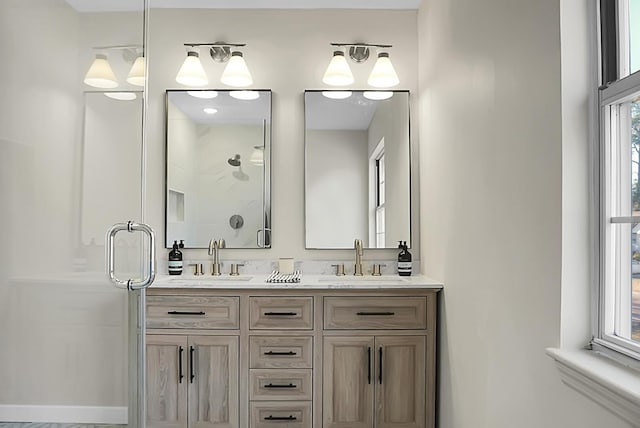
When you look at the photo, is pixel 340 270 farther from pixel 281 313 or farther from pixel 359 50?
pixel 359 50

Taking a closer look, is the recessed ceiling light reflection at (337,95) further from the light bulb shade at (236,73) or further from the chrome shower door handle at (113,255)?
the chrome shower door handle at (113,255)

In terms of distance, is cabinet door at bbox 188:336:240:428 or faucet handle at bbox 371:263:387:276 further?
faucet handle at bbox 371:263:387:276

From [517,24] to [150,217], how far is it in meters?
2.48

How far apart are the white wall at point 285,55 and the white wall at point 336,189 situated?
78 mm

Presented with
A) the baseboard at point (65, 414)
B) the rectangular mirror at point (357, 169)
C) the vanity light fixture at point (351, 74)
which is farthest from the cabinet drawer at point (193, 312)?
the vanity light fixture at point (351, 74)

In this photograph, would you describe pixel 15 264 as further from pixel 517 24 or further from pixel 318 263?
pixel 318 263

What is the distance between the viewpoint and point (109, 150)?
5.19 ft

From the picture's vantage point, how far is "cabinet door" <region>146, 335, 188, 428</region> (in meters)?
2.76

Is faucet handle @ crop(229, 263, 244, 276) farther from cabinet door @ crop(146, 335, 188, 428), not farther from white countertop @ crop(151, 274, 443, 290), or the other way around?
cabinet door @ crop(146, 335, 188, 428)

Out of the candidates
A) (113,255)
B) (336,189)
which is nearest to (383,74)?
(336,189)

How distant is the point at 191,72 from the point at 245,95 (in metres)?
0.38

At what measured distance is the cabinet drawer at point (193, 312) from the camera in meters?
2.76

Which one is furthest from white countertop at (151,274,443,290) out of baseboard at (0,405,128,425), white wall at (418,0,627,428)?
baseboard at (0,405,128,425)

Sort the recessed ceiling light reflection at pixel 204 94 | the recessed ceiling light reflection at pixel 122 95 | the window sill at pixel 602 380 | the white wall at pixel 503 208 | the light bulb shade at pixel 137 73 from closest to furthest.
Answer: the window sill at pixel 602 380 < the white wall at pixel 503 208 < the recessed ceiling light reflection at pixel 122 95 < the light bulb shade at pixel 137 73 < the recessed ceiling light reflection at pixel 204 94
